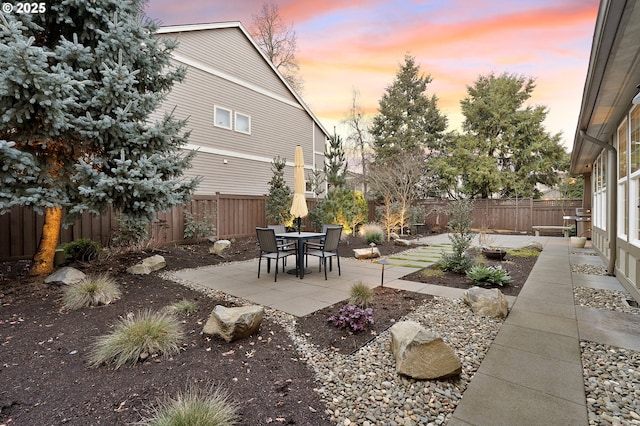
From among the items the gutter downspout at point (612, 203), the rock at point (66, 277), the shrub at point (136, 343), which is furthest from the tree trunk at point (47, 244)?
the gutter downspout at point (612, 203)

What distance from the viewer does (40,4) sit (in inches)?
164

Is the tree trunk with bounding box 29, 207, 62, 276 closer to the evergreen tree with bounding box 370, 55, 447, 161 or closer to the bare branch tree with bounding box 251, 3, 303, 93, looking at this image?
the bare branch tree with bounding box 251, 3, 303, 93

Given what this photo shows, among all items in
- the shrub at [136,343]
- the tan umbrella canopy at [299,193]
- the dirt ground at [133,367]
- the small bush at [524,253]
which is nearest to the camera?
the dirt ground at [133,367]

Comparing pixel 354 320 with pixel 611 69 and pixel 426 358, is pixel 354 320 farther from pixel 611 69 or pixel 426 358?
pixel 611 69

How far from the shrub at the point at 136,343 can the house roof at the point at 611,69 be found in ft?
14.6

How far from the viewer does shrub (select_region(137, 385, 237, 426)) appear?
1.70 meters

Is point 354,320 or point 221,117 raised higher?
point 221,117

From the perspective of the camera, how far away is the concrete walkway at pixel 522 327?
1.99 meters

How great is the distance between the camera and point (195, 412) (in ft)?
5.68

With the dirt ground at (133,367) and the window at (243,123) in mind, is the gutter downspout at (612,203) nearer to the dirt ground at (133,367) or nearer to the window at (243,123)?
the dirt ground at (133,367)

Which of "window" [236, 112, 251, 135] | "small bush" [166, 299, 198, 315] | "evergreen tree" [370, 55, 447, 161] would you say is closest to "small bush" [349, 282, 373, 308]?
"small bush" [166, 299, 198, 315]

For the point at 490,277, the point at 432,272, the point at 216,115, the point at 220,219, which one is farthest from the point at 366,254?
the point at 216,115

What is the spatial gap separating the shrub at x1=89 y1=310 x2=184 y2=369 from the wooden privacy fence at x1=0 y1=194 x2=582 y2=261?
3.16 meters

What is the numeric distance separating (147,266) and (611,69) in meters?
7.36
